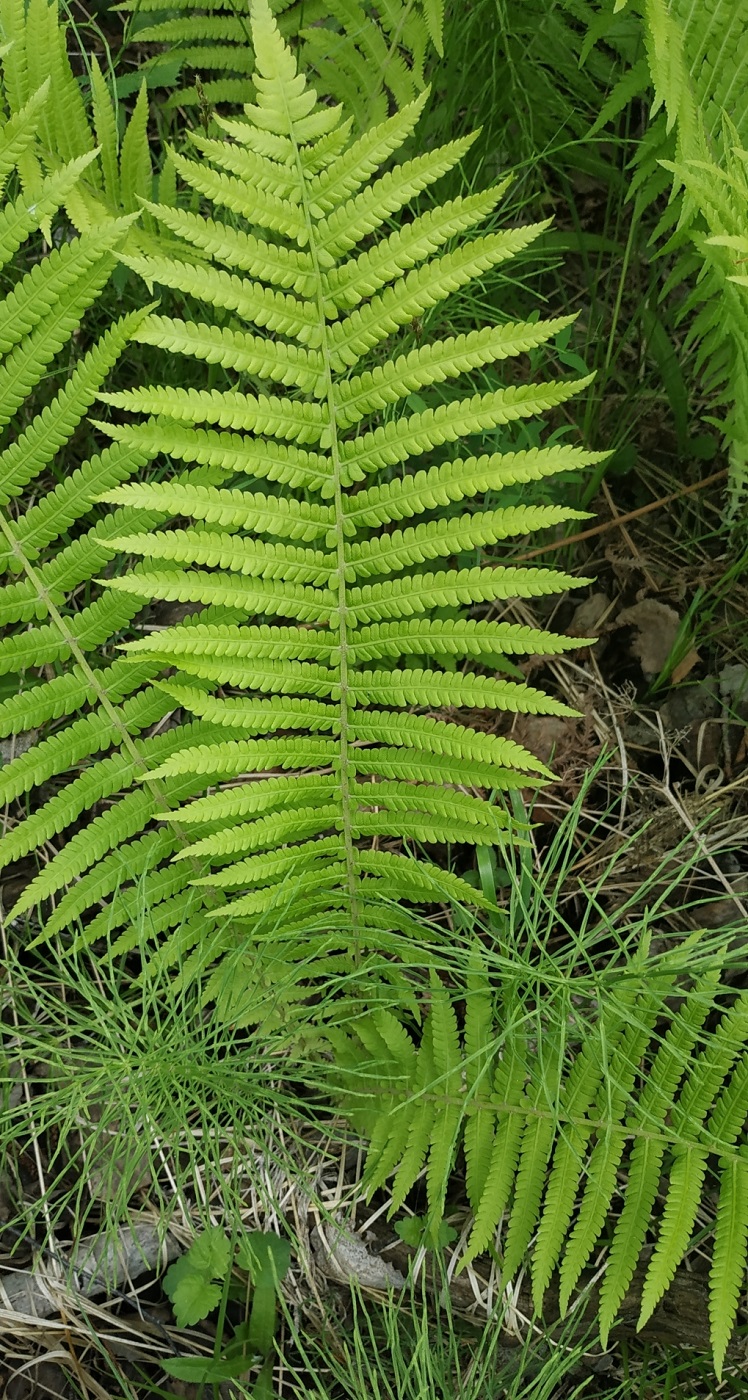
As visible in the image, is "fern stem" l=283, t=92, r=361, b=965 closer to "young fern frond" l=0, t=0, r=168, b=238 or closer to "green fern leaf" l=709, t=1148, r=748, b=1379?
"young fern frond" l=0, t=0, r=168, b=238

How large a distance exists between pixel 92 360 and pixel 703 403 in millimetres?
1643

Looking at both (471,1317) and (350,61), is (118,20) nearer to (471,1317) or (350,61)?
(350,61)

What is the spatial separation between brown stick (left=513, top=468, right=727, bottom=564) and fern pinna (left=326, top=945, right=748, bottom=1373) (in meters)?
1.07

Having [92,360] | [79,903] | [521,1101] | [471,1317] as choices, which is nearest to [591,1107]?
[521,1101]

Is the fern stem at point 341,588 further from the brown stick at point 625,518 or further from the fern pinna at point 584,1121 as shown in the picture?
the brown stick at point 625,518

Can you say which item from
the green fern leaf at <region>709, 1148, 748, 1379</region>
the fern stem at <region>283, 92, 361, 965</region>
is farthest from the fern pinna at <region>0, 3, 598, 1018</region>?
the green fern leaf at <region>709, 1148, 748, 1379</region>

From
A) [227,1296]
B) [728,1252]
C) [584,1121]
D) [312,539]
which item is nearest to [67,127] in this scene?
[312,539]

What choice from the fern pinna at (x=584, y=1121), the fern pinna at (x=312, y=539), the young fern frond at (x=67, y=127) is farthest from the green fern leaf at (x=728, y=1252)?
the young fern frond at (x=67, y=127)

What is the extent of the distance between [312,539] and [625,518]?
107 centimetres

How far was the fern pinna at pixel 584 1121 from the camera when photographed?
1.84 metres

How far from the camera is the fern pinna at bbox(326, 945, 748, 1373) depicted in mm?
1842

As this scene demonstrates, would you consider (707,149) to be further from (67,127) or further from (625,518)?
(67,127)

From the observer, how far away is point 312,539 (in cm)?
190

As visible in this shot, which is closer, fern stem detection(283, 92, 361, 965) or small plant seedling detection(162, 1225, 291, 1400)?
fern stem detection(283, 92, 361, 965)
